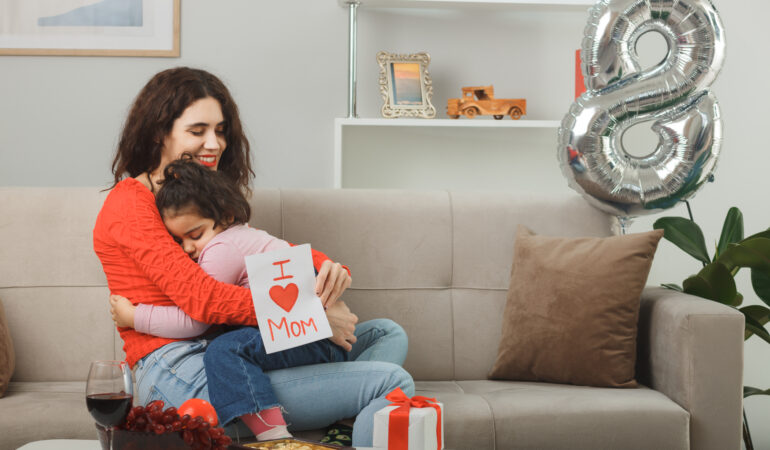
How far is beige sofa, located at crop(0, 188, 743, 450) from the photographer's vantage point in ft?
5.83

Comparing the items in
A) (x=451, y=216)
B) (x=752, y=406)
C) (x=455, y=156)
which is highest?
(x=455, y=156)

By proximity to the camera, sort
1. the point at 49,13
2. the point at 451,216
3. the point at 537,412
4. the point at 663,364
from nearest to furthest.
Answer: the point at 537,412
the point at 663,364
the point at 451,216
the point at 49,13

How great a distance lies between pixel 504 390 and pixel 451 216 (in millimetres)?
547

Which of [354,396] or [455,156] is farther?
[455,156]

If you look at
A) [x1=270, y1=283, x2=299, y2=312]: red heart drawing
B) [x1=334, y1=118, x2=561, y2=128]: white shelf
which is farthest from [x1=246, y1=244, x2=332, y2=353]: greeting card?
[x1=334, y1=118, x2=561, y2=128]: white shelf

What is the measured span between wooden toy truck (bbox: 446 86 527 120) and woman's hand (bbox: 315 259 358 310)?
48.8 inches

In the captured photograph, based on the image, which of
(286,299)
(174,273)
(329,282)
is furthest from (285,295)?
(174,273)

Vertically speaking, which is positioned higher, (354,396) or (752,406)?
(354,396)

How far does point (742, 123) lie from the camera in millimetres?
2982

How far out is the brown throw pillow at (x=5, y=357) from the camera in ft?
5.92

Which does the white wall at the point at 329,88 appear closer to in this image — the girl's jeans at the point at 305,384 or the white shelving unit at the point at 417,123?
the white shelving unit at the point at 417,123

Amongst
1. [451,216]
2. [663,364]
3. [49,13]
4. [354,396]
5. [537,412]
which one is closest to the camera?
[354,396]

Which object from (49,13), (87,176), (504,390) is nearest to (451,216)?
(504,390)

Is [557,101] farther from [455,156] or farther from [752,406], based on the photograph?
A: [752,406]
